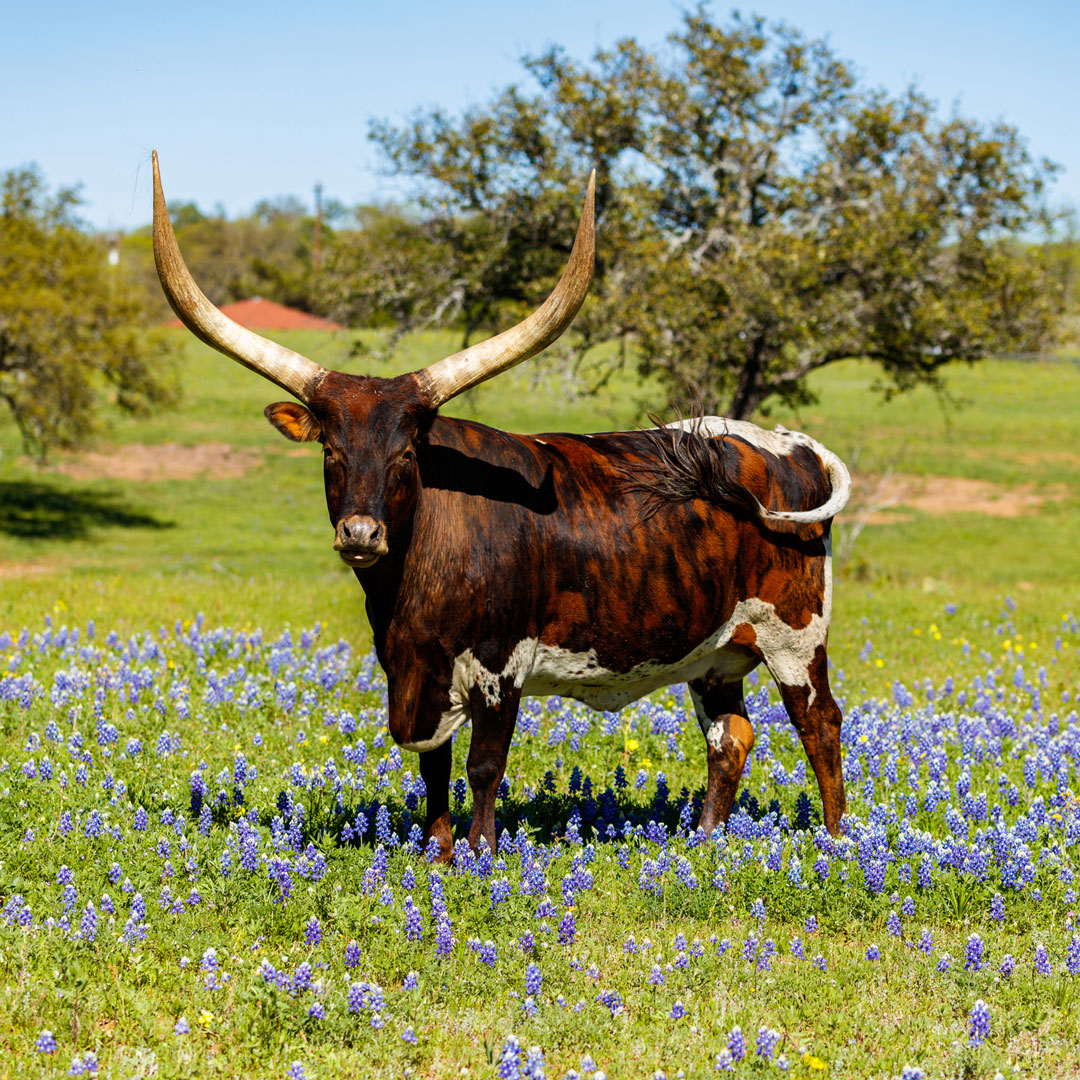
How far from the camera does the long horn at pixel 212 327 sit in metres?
5.04

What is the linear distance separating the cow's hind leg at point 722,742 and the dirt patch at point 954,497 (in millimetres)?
23527

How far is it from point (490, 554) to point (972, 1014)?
2.74 metres

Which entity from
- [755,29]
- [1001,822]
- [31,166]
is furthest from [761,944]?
[31,166]

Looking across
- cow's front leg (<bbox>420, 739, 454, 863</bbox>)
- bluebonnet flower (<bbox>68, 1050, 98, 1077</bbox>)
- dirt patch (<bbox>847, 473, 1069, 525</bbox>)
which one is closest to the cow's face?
cow's front leg (<bbox>420, 739, 454, 863</bbox>)

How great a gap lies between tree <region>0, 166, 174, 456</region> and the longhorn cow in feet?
72.7

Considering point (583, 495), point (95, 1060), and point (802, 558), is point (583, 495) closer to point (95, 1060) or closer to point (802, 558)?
point (802, 558)

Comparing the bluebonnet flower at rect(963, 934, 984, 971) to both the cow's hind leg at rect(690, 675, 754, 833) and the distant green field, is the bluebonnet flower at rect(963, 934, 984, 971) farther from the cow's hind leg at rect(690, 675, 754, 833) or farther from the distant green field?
the distant green field

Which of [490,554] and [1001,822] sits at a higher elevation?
[490,554]

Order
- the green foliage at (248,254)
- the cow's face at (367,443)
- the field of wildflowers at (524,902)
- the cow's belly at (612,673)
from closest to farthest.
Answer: the field of wildflowers at (524,902)
the cow's face at (367,443)
the cow's belly at (612,673)
the green foliage at (248,254)

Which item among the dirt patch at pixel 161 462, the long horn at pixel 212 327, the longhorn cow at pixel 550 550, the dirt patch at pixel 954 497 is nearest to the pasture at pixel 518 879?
the longhorn cow at pixel 550 550

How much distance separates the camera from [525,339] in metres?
5.07

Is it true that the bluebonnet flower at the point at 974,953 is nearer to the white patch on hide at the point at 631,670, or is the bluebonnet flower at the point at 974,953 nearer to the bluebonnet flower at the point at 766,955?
the bluebonnet flower at the point at 766,955

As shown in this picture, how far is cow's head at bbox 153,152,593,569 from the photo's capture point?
492cm

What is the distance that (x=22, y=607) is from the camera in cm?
1160
